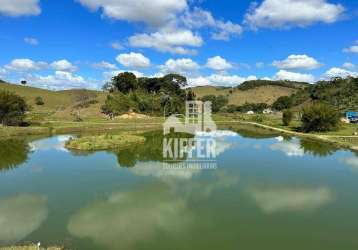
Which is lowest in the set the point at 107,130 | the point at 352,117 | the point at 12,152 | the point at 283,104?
the point at 12,152

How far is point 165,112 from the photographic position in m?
101

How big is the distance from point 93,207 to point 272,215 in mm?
9071

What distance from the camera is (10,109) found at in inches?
2340

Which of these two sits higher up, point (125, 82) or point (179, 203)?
point (125, 82)

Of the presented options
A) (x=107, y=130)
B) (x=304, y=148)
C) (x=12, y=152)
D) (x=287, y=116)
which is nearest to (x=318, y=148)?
(x=304, y=148)

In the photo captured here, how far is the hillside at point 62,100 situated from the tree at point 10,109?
95.9 feet

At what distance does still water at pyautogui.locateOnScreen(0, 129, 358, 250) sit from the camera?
1466 cm

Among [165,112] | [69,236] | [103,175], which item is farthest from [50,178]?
[165,112]

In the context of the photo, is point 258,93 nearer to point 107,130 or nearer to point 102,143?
point 107,130

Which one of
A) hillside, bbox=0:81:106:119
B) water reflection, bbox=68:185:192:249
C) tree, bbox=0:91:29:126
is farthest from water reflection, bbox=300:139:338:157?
hillside, bbox=0:81:106:119

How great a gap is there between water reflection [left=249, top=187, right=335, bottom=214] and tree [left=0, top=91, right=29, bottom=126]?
4914cm

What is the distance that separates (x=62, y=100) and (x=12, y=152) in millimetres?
106648

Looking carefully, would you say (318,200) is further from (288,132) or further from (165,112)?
(165,112)

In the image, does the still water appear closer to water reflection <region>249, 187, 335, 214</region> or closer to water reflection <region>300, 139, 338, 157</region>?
water reflection <region>249, 187, 335, 214</region>
